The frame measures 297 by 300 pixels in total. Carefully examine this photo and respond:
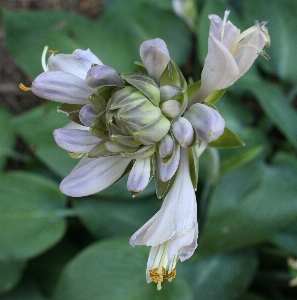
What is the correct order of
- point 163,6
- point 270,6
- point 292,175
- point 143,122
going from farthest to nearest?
point 163,6
point 270,6
point 292,175
point 143,122

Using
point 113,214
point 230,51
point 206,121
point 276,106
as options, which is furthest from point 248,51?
point 113,214

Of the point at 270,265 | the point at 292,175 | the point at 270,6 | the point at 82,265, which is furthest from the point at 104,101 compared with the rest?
the point at 270,265

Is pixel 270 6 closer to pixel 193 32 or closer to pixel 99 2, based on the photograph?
pixel 193 32

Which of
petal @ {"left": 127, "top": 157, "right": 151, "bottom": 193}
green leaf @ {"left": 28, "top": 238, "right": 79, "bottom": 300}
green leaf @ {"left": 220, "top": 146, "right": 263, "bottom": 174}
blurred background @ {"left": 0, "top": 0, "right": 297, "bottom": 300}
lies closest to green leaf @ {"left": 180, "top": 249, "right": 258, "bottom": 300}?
blurred background @ {"left": 0, "top": 0, "right": 297, "bottom": 300}

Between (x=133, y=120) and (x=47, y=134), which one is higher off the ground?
(x=133, y=120)

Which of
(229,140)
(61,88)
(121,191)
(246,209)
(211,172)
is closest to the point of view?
(61,88)

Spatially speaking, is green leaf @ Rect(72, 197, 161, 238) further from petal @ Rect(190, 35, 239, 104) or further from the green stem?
petal @ Rect(190, 35, 239, 104)

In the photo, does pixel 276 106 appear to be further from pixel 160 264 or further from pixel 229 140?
pixel 160 264

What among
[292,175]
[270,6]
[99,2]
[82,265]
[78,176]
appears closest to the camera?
[78,176]
